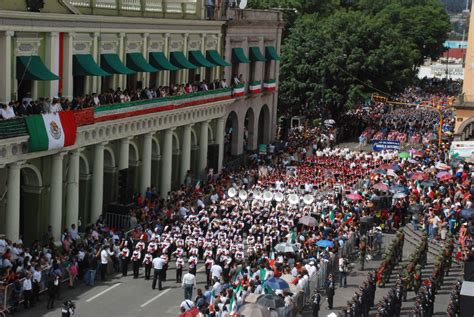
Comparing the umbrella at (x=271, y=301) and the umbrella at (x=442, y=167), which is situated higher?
the umbrella at (x=442, y=167)

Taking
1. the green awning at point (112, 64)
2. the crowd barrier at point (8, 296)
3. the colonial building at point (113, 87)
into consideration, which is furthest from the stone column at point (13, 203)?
the green awning at point (112, 64)

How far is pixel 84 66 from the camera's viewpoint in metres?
42.3

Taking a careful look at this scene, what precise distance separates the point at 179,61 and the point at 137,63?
4.96m

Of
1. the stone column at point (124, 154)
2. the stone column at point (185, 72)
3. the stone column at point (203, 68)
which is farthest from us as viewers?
the stone column at point (203, 68)

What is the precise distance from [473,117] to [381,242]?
84.2 feet

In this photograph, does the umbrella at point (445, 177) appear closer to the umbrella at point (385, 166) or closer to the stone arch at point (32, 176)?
the umbrella at point (385, 166)

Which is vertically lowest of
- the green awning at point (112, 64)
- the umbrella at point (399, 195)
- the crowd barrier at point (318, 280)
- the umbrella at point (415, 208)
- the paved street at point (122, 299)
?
the paved street at point (122, 299)

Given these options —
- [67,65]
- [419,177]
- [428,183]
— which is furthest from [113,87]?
[419,177]

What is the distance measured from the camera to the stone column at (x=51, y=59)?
4006cm

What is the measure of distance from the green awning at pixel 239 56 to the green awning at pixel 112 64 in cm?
1584

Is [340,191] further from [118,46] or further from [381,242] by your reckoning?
[118,46]

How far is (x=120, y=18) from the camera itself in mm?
45344

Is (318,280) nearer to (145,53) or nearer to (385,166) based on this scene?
(145,53)

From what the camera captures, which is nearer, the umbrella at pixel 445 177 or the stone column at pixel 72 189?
the stone column at pixel 72 189
